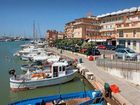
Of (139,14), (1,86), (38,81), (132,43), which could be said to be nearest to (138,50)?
(132,43)

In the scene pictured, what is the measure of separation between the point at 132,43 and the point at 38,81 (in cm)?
2768

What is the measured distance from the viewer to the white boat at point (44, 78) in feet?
110

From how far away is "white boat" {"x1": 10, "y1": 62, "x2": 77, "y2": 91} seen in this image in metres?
33.6

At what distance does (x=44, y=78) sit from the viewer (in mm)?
35031

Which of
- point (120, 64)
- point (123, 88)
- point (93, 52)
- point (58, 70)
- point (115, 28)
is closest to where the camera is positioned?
point (123, 88)

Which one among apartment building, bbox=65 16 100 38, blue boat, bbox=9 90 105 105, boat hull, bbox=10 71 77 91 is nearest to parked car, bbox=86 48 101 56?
boat hull, bbox=10 71 77 91

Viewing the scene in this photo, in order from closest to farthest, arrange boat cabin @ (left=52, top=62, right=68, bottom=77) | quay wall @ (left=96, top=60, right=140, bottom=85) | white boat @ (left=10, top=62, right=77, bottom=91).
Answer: quay wall @ (left=96, top=60, right=140, bottom=85) → white boat @ (left=10, top=62, right=77, bottom=91) → boat cabin @ (left=52, top=62, right=68, bottom=77)

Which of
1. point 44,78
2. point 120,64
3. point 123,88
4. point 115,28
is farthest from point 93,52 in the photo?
point 123,88

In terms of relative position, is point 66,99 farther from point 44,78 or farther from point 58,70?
point 58,70

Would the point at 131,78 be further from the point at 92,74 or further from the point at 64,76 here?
the point at 64,76

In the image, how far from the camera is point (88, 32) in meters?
85.4

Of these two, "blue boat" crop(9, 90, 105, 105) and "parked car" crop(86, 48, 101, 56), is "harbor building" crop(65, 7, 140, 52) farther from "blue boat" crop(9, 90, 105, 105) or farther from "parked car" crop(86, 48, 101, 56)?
"blue boat" crop(9, 90, 105, 105)

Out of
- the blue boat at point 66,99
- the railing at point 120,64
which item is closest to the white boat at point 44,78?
the railing at point 120,64

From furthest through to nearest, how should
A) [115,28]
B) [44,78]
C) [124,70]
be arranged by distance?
1. [115,28]
2. [44,78]
3. [124,70]
